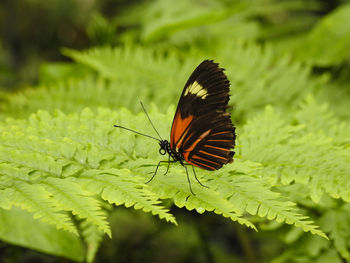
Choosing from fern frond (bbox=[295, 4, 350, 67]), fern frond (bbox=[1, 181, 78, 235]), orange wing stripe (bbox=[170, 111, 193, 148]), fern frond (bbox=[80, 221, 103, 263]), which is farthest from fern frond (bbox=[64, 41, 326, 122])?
fern frond (bbox=[1, 181, 78, 235])

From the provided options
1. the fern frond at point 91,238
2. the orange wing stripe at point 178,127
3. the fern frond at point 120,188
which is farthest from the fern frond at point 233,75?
the fern frond at point 120,188

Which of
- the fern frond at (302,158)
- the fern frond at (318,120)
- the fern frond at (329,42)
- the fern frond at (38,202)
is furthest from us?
the fern frond at (329,42)

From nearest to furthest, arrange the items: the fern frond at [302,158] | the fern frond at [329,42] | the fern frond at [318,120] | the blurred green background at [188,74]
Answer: the fern frond at [302,158], the fern frond at [318,120], the blurred green background at [188,74], the fern frond at [329,42]

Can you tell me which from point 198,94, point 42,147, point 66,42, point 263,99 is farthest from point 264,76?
point 66,42

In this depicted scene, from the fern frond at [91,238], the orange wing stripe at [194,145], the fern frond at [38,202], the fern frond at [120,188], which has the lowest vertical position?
the fern frond at [91,238]

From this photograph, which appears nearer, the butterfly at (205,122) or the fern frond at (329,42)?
the butterfly at (205,122)

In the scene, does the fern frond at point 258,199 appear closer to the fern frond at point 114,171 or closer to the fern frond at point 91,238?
the fern frond at point 114,171

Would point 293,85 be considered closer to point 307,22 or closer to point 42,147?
point 307,22
